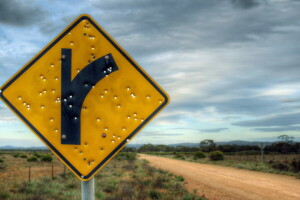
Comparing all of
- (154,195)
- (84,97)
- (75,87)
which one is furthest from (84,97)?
(154,195)

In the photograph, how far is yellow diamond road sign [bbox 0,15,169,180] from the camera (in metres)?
2.19

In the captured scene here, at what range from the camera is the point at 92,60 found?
7.55 feet

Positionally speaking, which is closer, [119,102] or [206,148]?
[119,102]

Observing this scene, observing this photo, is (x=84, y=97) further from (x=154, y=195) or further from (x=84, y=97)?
(x=154, y=195)

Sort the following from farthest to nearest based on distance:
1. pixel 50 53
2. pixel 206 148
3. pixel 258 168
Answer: pixel 206 148 < pixel 258 168 < pixel 50 53

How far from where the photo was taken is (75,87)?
7.36 ft

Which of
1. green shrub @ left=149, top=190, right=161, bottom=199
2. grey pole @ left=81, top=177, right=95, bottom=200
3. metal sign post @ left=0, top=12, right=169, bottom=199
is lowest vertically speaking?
green shrub @ left=149, top=190, right=161, bottom=199

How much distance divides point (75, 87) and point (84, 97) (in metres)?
Result: 0.10

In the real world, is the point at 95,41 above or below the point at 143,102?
above

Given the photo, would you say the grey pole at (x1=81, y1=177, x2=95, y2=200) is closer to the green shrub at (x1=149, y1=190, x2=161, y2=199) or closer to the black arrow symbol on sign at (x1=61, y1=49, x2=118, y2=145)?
the black arrow symbol on sign at (x1=61, y1=49, x2=118, y2=145)

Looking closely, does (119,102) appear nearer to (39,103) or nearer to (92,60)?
(92,60)

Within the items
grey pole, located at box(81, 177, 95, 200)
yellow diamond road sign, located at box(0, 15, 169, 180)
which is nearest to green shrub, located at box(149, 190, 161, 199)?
grey pole, located at box(81, 177, 95, 200)

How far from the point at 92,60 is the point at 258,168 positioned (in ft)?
82.0

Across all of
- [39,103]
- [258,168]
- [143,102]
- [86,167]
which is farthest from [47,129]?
[258,168]
